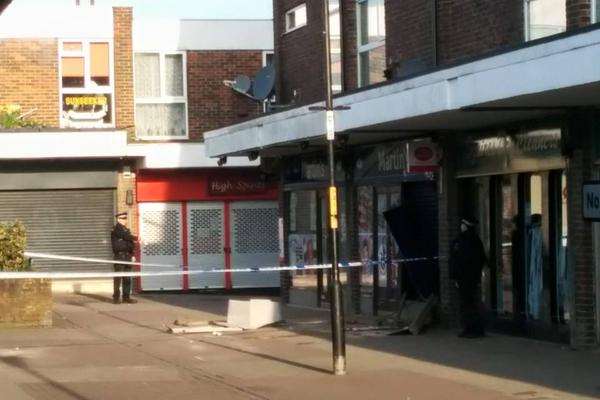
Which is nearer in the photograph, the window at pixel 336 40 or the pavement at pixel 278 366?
the pavement at pixel 278 366

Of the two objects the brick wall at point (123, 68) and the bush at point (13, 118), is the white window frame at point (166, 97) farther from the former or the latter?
the bush at point (13, 118)

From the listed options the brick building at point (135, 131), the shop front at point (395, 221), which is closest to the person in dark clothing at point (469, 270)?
the shop front at point (395, 221)

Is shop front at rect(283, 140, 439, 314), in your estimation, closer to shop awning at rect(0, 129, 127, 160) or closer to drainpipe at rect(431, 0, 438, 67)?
drainpipe at rect(431, 0, 438, 67)

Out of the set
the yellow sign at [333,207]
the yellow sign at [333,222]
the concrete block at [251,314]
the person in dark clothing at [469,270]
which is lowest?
the concrete block at [251,314]

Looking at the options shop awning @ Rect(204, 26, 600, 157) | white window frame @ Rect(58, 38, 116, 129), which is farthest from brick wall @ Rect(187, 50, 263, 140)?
shop awning @ Rect(204, 26, 600, 157)

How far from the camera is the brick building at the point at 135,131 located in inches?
1129

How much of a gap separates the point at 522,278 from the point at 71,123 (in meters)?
15.2

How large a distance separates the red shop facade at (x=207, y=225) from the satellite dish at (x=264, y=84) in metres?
5.14

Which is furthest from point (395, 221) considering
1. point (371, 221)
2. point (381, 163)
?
point (371, 221)

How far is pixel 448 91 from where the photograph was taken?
14047 millimetres

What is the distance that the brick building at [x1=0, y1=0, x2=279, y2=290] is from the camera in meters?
28.7

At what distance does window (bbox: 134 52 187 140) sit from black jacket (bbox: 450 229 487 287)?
45.3ft

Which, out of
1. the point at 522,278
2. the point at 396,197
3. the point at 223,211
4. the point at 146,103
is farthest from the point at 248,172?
the point at 522,278

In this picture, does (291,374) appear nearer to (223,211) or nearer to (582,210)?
(582,210)
